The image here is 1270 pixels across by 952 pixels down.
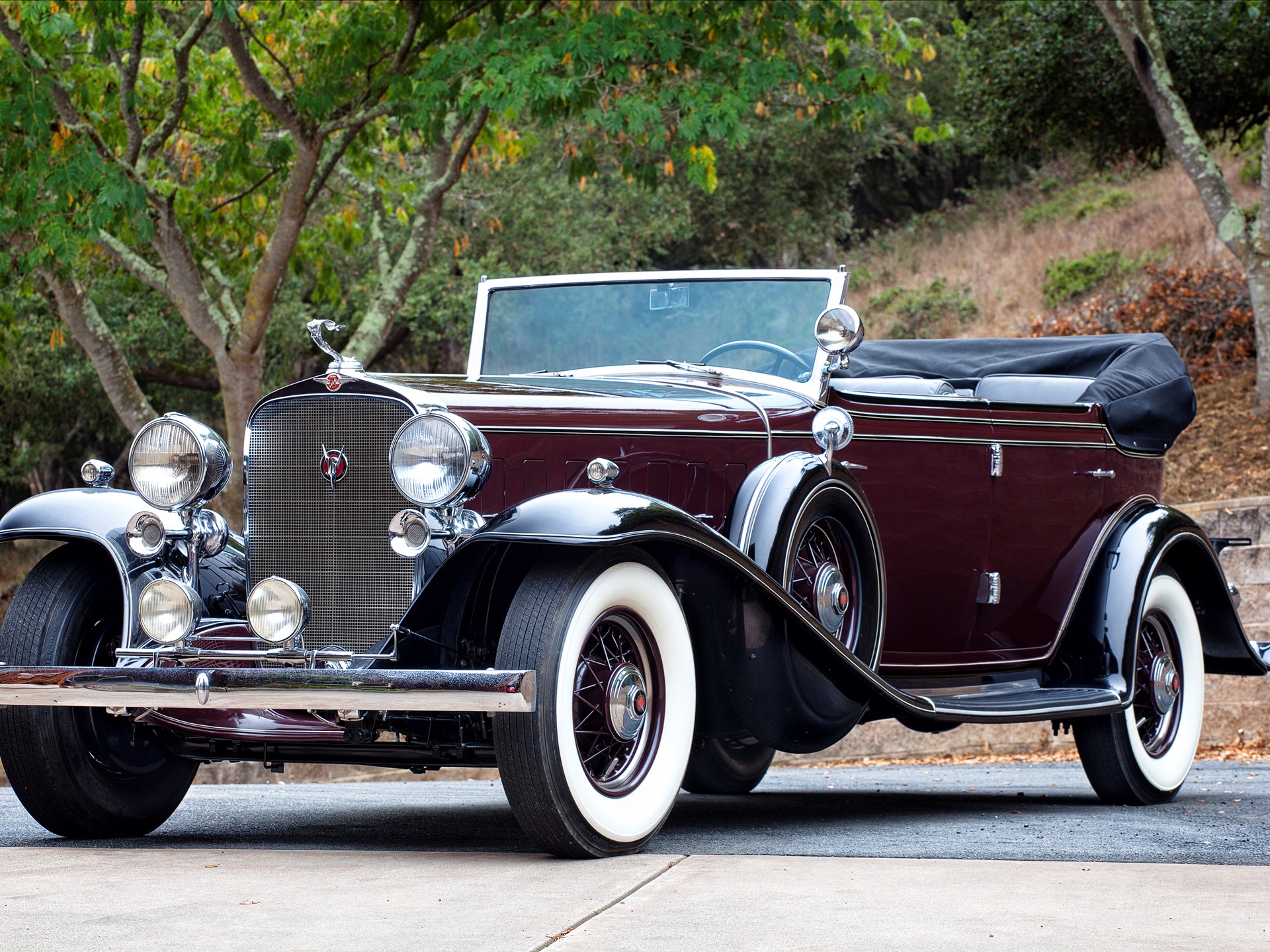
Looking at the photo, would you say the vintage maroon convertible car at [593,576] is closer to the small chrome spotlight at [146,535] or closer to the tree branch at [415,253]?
A: the small chrome spotlight at [146,535]

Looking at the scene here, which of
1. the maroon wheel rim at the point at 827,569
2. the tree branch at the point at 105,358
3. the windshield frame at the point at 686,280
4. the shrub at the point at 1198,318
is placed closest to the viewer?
the maroon wheel rim at the point at 827,569

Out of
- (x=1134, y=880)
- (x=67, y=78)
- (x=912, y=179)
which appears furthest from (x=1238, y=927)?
(x=912, y=179)

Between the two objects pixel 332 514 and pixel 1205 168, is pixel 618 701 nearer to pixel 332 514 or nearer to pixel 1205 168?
pixel 332 514

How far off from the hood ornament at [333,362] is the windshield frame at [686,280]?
23.9 inches

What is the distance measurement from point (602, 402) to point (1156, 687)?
286cm

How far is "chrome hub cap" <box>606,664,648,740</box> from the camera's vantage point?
→ 12.8 feet

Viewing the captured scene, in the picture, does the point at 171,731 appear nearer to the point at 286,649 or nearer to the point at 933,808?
the point at 286,649

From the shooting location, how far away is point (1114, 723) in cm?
573

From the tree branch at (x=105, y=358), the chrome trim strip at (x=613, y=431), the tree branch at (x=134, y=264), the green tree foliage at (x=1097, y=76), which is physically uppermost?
the green tree foliage at (x=1097, y=76)

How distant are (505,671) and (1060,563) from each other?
10.1ft

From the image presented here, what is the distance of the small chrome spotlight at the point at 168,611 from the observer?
4.03 metres

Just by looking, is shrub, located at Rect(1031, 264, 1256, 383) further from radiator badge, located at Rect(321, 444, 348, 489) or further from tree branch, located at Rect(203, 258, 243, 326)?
radiator badge, located at Rect(321, 444, 348, 489)

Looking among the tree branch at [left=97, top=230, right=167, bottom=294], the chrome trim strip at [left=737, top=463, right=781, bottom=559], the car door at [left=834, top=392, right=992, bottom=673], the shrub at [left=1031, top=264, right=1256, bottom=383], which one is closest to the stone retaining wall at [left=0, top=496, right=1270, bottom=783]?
the car door at [left=834, top=392, right=992, bottom=673]

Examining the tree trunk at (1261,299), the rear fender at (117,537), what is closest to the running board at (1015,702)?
the rear fender at (117,537)
